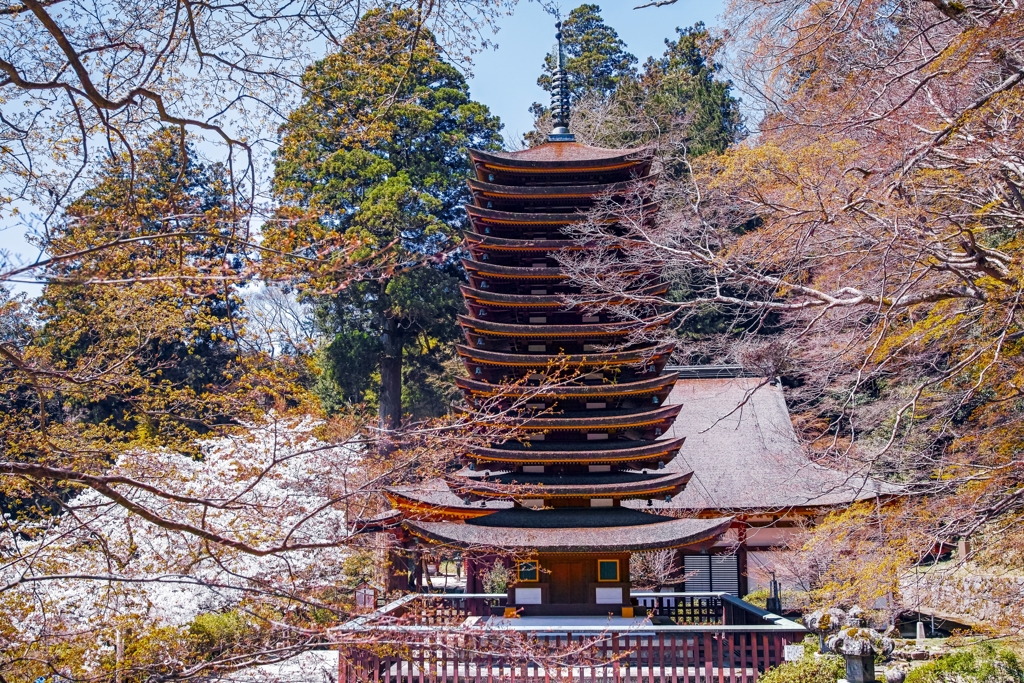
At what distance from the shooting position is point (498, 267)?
553 inches

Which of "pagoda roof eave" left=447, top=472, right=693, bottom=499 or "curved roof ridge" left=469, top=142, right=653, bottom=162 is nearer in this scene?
"pagoda roof eave" left=447, top=472, right=693, bottom=499

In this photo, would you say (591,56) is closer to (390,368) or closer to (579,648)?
(390,368)

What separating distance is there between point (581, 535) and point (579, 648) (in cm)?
585

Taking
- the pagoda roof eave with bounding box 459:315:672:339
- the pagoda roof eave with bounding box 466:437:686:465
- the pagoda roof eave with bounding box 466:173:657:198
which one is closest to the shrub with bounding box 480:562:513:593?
the pagoda roof eave with bounding box 466:437:686:465

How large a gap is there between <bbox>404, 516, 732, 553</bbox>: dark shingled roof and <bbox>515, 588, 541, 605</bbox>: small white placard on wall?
1.04m

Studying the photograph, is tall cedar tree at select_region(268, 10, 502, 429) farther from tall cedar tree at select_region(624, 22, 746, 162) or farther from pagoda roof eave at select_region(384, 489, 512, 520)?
pagoda roof eave at select_region(384, 489, 512, 520)

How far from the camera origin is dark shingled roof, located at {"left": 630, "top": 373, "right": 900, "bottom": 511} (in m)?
15.1

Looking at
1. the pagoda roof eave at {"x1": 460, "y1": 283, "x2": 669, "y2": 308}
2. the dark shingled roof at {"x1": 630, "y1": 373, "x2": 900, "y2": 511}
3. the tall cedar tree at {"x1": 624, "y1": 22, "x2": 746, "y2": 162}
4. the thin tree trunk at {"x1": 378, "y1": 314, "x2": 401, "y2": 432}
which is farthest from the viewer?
the tall cedar tree at {"x1": 624, "y1": 22, "x2": 746, "y2": 162}

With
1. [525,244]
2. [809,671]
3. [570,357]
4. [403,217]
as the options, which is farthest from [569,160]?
[403,217]

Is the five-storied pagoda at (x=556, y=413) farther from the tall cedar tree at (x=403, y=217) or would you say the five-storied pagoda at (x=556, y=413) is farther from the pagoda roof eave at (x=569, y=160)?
the tall cedar tree at (x=403, y=217)

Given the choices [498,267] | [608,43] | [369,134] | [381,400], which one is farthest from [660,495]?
[608,43]

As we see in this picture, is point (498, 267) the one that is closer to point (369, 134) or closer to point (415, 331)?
point (369, 134)

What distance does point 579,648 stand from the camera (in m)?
6.45

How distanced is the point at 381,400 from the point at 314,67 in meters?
19.9
